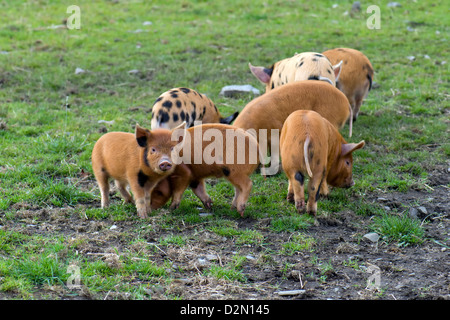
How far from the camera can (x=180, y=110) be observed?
6.67 metres

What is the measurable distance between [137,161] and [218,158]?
0.74 m

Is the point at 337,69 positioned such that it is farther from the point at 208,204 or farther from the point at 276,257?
the point at 276,257

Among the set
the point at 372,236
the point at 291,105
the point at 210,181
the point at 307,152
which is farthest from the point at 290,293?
the point at 291,105

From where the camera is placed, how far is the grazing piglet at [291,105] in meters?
6.41

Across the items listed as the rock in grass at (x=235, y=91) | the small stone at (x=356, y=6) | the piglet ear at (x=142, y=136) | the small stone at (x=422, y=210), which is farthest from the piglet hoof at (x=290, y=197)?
the small stone at (x=356, y=6)

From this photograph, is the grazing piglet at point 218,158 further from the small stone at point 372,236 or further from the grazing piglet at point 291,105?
the small stone at point 372,236

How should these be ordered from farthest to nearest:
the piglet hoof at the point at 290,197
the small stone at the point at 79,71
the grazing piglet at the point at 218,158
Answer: the small stone at the point at 79,71 < the piglet hoof at the point at 290,197 < the grazing piglet at the point at 218,158

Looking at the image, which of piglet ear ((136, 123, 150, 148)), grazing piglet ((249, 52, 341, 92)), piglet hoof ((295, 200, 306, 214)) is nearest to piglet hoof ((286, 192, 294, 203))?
piglet hoof ((295, 200, 306, 214))

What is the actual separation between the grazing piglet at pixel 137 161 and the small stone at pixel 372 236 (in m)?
1.80

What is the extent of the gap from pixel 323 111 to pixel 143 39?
6891 mm
